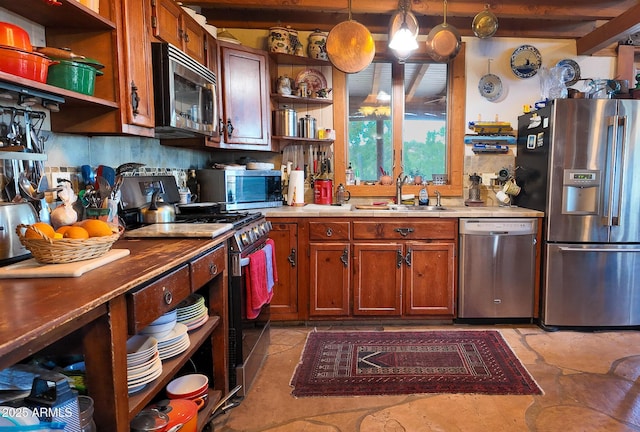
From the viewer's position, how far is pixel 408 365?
8.20 feet

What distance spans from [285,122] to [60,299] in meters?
2.66

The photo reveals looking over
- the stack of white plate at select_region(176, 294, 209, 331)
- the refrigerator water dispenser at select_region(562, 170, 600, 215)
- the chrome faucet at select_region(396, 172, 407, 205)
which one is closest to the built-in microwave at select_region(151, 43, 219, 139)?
the stack of white plate at select_region(176, 294, 209, 331)

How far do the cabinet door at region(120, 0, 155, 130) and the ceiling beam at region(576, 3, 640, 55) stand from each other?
3.29 metres

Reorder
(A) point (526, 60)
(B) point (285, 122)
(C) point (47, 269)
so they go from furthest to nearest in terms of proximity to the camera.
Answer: (A) point (526, 60) < (B) point (285, 122) < (C) point (47, 269)

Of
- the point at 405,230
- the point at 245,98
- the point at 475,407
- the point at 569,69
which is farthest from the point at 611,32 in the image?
the point at 475,407

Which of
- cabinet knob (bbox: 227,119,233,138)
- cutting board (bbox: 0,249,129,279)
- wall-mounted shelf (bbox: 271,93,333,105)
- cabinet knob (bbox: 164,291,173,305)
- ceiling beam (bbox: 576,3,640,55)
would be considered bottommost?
cabinet knob (bbox: 164,291,173,305)

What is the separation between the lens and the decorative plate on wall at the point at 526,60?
11.9 ft

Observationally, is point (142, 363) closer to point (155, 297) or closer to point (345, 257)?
point (155, 297)

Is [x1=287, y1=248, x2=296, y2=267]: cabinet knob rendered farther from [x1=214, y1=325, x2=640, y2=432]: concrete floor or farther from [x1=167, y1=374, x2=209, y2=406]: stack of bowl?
[x1=167, y1=374, x2=209, y2=406]: stack of bowl

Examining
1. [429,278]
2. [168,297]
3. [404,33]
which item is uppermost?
[404,33]

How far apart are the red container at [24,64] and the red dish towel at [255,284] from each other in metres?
1.26

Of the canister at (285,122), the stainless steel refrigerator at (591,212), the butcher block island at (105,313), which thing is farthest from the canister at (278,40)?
the butcher block island at (105,313)

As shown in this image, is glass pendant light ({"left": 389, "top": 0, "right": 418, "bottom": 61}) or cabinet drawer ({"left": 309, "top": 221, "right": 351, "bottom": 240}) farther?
cabinet drawer ({"left": 309, "top": 221, "right": 351, "bottom": 240})

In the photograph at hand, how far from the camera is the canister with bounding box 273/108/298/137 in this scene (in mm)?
3404
